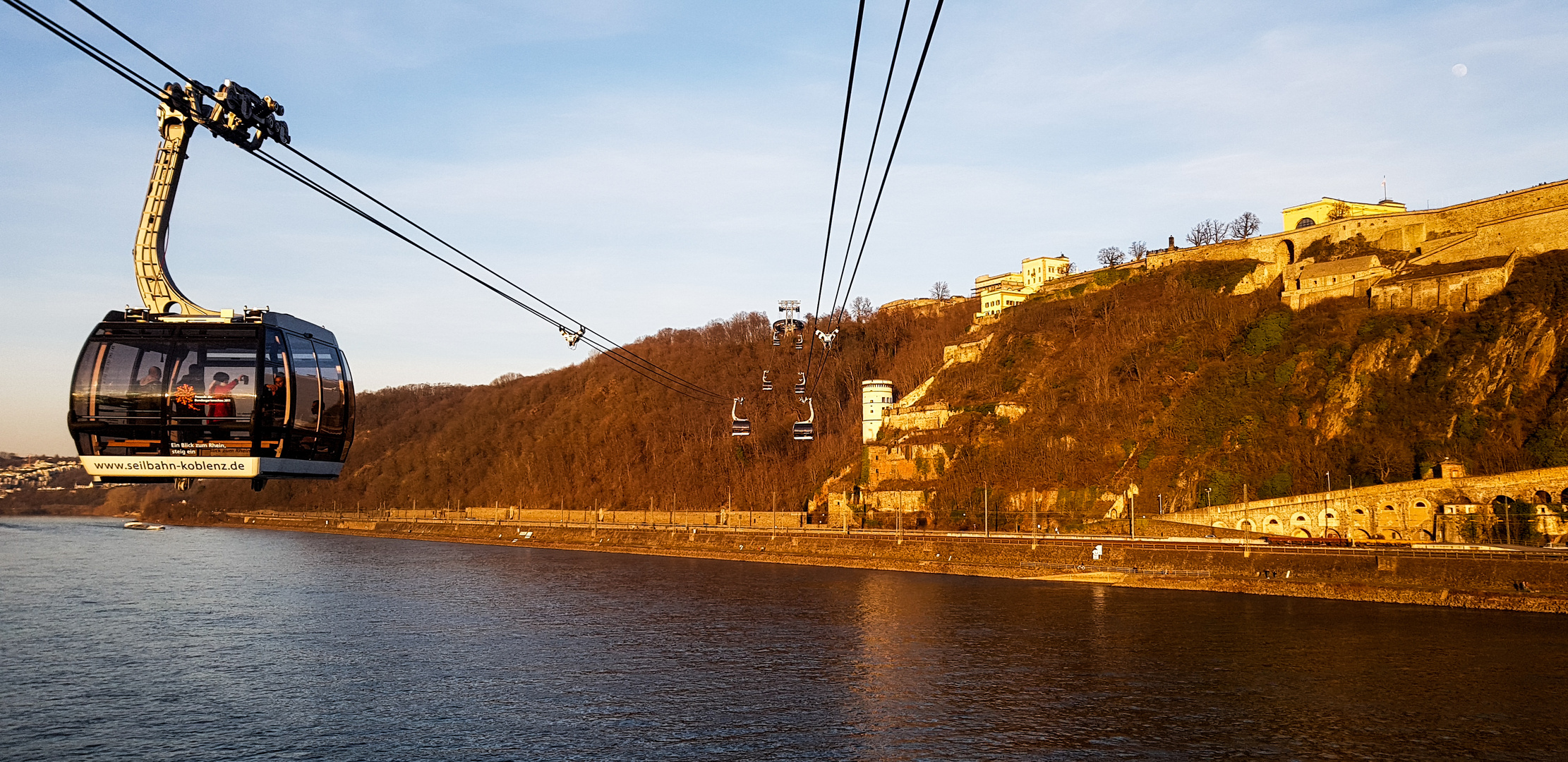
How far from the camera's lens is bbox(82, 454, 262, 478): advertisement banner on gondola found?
1319 centimetres

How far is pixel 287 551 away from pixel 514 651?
64.4m

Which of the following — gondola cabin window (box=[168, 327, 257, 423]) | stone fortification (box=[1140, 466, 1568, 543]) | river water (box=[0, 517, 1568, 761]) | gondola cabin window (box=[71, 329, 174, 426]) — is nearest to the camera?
gondola cabin window (box=[71, 329, 174, 426])

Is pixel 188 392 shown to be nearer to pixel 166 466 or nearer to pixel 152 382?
pixel 152 382

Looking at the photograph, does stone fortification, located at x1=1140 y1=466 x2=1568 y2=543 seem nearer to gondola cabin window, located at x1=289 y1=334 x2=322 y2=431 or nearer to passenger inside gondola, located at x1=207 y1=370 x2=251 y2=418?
gondola cabin window, located at x1=289 y1=334 x2=322 y2=431

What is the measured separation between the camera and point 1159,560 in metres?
54.5

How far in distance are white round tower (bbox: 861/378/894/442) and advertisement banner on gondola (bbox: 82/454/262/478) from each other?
75.4 meters

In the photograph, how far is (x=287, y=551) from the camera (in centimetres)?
9188

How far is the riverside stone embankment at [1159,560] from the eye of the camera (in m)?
40.8

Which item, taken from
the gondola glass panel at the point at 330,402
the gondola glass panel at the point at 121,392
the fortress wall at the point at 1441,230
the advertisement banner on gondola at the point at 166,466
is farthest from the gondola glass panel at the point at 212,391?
the fortress wall at the point at 1441,230

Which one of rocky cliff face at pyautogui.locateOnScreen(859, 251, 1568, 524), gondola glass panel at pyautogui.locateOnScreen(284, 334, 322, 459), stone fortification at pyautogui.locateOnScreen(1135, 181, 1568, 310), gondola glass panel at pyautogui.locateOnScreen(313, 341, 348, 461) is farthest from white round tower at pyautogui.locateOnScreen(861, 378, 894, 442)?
gondola glass panel at pyautogui.locateOnScreen(284, 334, 322, 459)

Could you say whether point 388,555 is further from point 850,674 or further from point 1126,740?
point 1126,740

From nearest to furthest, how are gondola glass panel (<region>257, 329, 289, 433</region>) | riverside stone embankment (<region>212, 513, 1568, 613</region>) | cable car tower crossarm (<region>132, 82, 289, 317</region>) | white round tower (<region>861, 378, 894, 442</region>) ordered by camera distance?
cable car tower crossarm (<region>132, 82, 289, 317</region>), gondola glass panel (<region>257, 329, 289, 433</region>), riverside stone embankment (<region>212, 513, 1568, 613</region>), white round tower (<region>861, 378, 894, 442</region>)

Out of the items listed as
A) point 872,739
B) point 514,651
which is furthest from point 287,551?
point 872,739

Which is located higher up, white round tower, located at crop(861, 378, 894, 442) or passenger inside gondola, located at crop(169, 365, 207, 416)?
white round tower, located at crop(861, 378, 894, 442)
